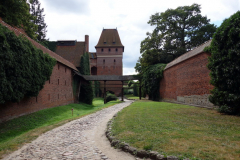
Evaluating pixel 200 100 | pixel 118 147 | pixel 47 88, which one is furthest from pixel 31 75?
pixel 200 100

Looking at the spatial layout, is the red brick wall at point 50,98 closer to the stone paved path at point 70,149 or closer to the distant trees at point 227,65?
the stone paved path at point 70,149

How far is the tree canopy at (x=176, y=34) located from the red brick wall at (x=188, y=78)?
732 centimetres

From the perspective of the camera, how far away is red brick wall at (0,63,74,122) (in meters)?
11.5

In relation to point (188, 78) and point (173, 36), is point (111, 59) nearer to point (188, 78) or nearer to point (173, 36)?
point (173, 36)

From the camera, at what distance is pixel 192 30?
95.9 feet

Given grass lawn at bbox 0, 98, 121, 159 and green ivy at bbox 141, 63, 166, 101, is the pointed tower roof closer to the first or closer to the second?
green ivy at bbox 141, 63, 166, 101

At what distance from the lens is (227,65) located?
31.2 ft

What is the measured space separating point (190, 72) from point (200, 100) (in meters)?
2.74

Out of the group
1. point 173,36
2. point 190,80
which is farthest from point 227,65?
point 173,36

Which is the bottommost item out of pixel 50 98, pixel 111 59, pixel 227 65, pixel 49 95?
pixel 50 98

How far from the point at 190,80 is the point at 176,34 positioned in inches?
651

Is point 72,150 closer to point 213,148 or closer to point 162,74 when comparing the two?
point 213,148

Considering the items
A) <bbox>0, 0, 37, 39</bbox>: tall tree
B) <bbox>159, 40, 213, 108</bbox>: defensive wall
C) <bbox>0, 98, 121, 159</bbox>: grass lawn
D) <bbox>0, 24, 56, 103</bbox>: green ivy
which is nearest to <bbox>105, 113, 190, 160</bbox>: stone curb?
<bbox>0, 98, 121, 159</bbox>: grass lawn

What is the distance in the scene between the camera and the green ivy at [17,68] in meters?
9.27
